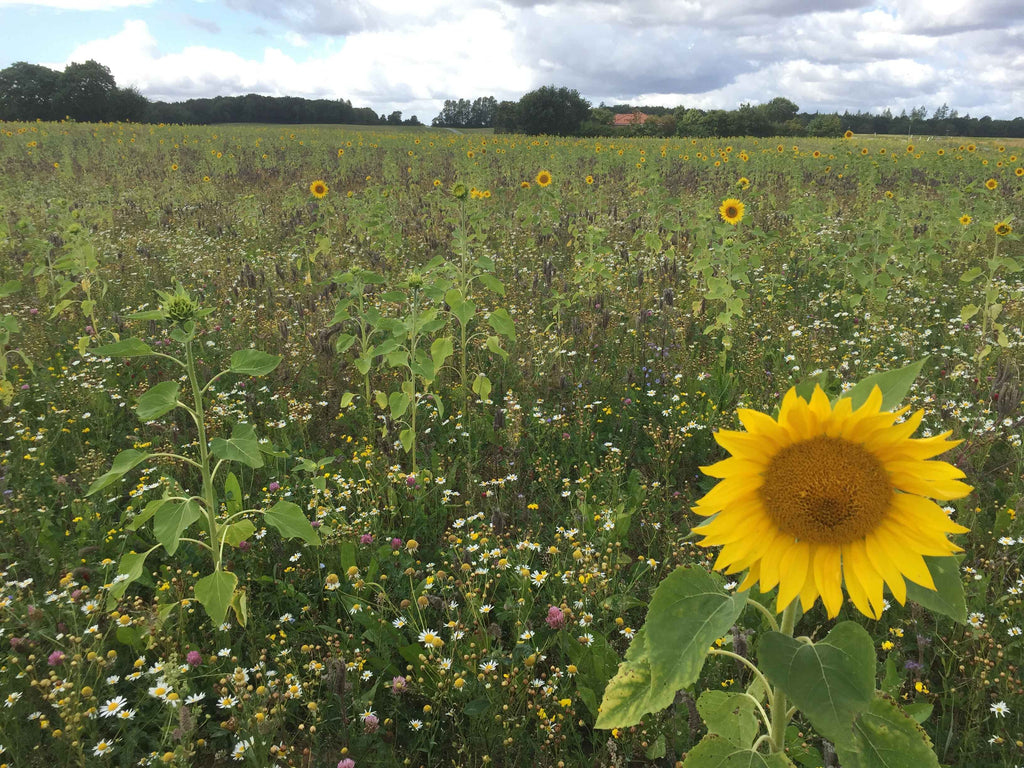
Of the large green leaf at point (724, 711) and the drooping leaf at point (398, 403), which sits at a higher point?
the large green leaf at point (724, 711)

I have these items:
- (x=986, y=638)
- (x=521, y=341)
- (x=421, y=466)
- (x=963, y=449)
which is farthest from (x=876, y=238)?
(x=421, y=466)

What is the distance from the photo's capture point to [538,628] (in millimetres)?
2359

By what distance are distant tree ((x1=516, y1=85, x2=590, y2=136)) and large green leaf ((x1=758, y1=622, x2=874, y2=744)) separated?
36.4m

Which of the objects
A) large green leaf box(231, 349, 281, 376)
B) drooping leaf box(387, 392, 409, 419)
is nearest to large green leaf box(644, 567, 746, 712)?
large green leaf box(231, 349, 281, 376)

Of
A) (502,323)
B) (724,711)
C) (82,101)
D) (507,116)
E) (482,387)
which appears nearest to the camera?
(724,711)

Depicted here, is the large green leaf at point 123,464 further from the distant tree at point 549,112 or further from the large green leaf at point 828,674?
the distant tree at point 549,112

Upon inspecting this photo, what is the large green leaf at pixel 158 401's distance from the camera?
6.45 ft

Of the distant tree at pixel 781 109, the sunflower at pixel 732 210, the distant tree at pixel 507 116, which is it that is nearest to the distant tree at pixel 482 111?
the distant tree at pixel 507 116

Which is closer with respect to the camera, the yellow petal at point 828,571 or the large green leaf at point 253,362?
the yellow petal at point 828,571

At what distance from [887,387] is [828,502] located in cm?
23

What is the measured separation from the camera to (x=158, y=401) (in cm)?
204

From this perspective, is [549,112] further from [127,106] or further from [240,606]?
[240,606]

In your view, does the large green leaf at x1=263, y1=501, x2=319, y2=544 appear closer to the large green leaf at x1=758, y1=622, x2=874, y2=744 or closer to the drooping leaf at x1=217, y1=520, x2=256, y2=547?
the drooping leaf at x1=217, y1=520, x2=256, y2=547

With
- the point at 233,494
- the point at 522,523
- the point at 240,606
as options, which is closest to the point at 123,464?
the point at 240,606
